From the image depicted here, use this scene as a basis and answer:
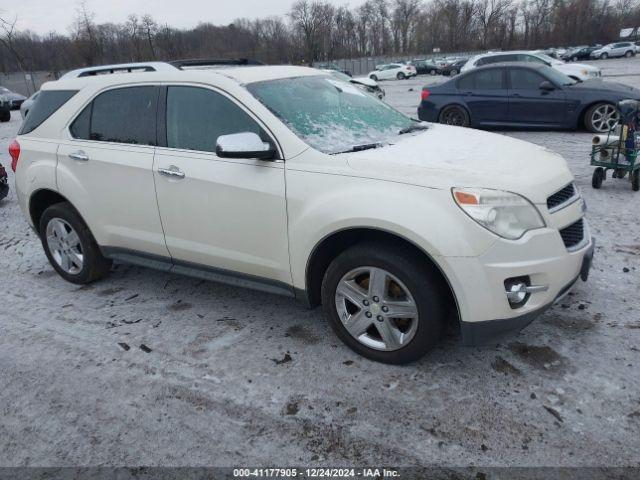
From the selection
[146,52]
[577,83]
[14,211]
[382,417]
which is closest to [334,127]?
[382,417]

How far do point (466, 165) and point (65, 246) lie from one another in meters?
3.58

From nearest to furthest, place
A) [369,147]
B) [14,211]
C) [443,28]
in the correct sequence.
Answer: [369,147]
[14,211]
[443,28]

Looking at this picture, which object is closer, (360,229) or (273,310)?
(360,229)

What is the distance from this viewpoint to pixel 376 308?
124 inches

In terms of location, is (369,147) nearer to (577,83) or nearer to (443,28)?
(577,83)

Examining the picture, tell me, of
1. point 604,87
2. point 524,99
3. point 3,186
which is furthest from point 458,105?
point 3,186

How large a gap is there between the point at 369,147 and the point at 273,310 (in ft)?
4.99

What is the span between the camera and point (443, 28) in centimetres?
9806

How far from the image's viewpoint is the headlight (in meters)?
2.76

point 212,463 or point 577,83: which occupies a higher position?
point 577,83

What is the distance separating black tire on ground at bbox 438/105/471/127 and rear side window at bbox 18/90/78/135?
886 cm

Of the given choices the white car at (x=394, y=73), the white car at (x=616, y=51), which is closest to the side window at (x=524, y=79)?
the white car at (x=394, y=73)

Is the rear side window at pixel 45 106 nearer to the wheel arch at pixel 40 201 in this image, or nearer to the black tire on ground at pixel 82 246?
the wheel arch at pixel 40 201

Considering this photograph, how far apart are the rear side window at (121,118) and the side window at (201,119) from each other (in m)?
0.20
